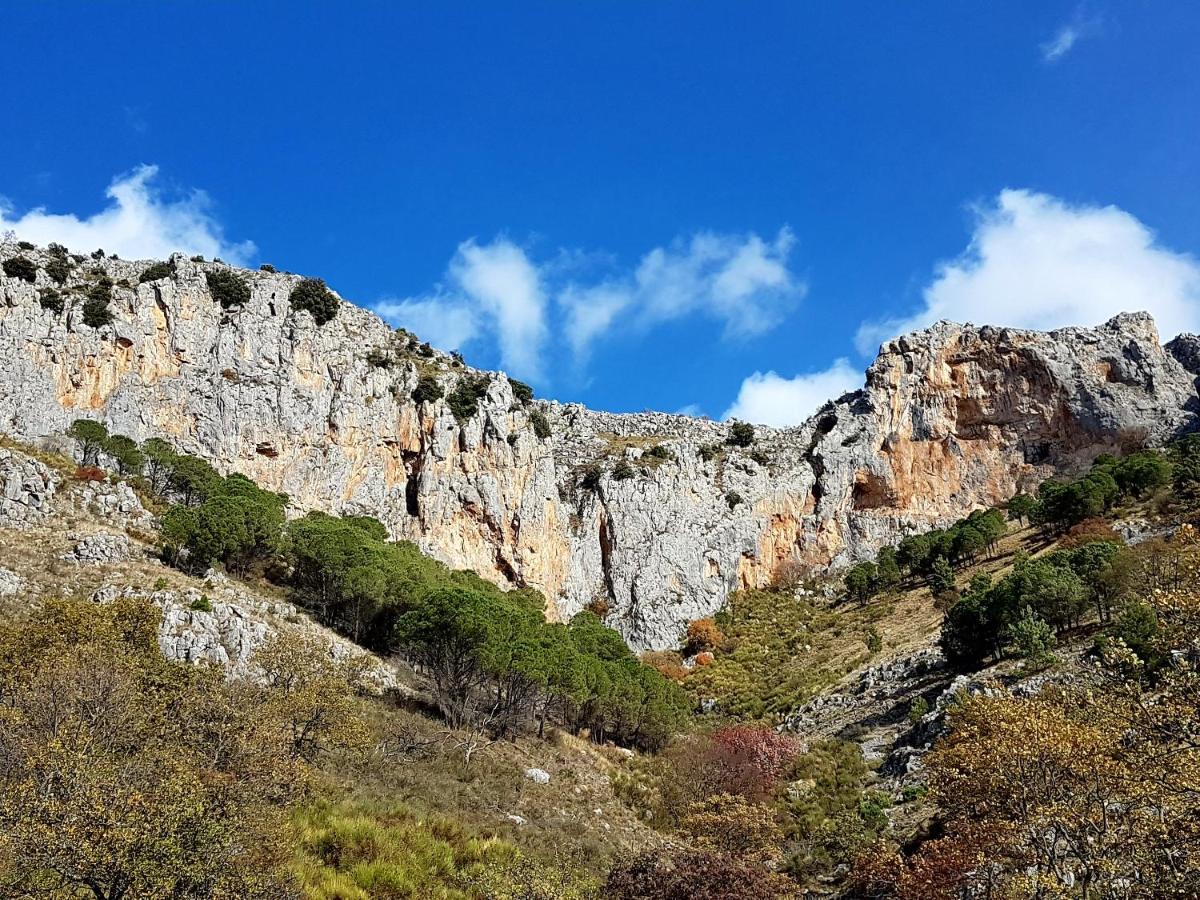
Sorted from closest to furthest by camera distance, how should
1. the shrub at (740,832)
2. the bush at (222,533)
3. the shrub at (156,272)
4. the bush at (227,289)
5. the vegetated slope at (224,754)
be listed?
the vegetated slope at (224,754) < the shrub at (740,832) < the bush at (222,533) < the shrub at (156,272) < the bush at (227,289)

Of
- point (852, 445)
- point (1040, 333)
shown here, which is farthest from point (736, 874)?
point (1040, 333)

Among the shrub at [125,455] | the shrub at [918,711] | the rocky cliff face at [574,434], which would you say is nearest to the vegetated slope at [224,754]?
the shrub at [125,455]

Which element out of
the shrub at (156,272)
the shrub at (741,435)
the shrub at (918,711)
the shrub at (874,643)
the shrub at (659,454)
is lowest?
the shrub at (918,711)

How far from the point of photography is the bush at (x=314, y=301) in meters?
75.9

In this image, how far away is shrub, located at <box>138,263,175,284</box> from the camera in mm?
70500

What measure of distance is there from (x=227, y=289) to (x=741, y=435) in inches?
2414

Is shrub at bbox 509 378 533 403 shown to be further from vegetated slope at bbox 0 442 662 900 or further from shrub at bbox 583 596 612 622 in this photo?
vegetated slope at bbox 0 442 662 900

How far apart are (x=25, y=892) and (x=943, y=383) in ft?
326

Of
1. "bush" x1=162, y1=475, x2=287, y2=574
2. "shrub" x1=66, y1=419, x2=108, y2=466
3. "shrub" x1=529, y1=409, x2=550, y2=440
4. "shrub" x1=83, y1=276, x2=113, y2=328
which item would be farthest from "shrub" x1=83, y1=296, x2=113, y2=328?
"shrub" x1=529, y1=409, x2=550, y2=440

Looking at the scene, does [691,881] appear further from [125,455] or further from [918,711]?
[125,455]

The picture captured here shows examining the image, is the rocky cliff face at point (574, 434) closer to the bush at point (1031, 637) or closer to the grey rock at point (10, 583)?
the grey rock at point (10, 583)

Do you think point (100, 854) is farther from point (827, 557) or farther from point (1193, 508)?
point (827, 557)

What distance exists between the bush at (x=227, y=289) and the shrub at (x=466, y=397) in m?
21.4

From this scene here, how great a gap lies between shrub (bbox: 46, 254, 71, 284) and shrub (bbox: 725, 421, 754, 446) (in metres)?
72.4
